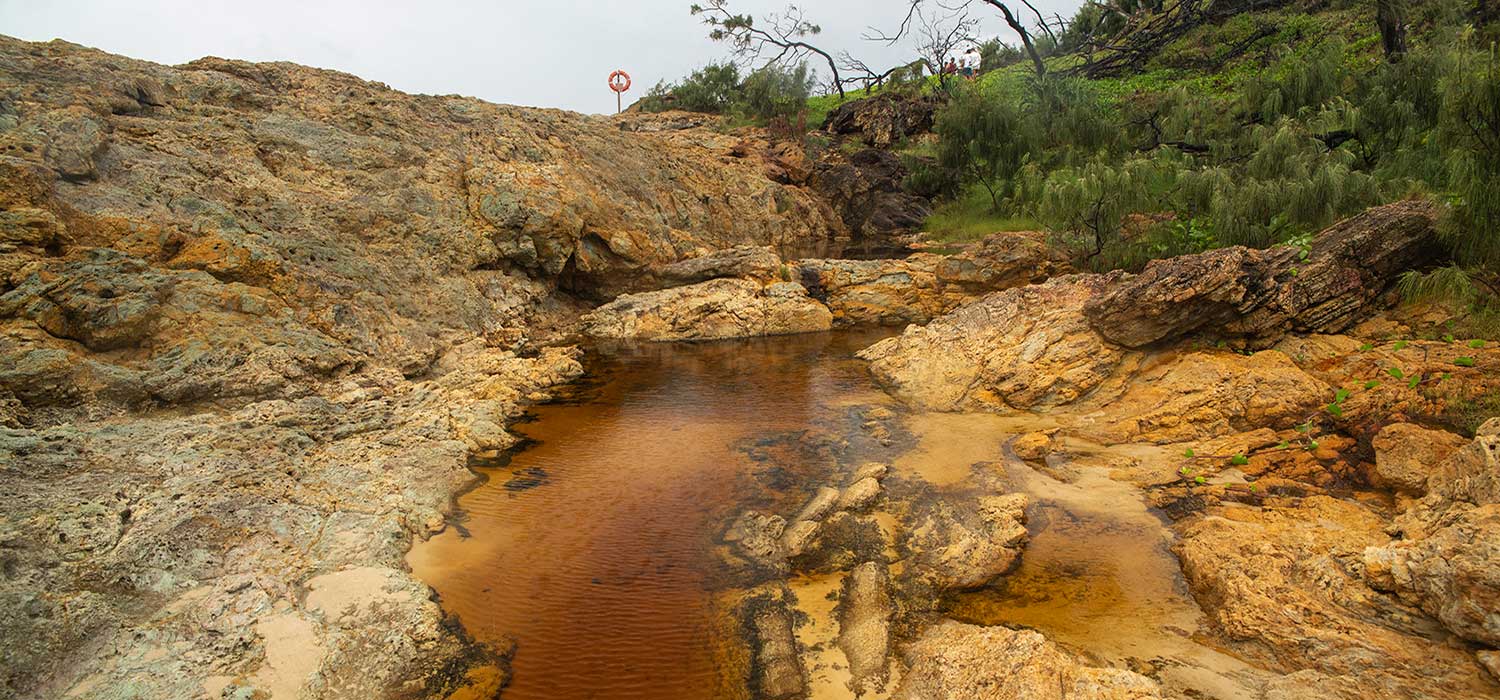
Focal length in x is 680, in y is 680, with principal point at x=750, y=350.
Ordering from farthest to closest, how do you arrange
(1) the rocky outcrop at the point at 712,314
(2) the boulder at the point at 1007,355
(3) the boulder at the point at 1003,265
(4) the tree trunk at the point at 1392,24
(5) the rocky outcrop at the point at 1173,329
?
(4) the tree trunk at the point at 1392,24, (3) the boulder at the point at 1003,265, (1) the rocky outcrop at the point at 712,314, (2) the boulder at the point at 1007,355, (5) the rocky outcrop at the point at 1173,329

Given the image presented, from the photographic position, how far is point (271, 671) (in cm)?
533

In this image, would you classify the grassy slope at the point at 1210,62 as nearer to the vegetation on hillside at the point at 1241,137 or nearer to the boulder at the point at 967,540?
the vegetation on hillside at the point at 1241,137

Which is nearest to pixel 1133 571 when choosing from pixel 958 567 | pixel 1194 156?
pixel 958 567

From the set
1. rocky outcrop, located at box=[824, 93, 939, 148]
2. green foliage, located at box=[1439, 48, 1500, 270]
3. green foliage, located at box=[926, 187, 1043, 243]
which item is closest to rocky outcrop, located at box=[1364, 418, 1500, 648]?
green foliage, located at box=[1439, 48, 1500, 270]

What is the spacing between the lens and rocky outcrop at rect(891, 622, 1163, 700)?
4707mm

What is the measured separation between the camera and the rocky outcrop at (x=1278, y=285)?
373 inches

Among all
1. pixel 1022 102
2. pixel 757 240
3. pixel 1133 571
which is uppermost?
pixel 1022 102

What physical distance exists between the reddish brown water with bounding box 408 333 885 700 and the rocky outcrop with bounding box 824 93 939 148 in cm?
2654

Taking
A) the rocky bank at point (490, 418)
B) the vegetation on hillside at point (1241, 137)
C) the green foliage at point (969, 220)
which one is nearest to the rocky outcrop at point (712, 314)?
the rocky bank at point (490, 418)

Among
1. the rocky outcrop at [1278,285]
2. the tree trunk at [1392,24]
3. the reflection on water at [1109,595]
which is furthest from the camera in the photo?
the tree trunk at [1392,24]

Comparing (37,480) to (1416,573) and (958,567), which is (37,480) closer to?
(958,567)

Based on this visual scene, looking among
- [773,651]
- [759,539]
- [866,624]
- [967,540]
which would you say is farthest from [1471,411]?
[773,651]

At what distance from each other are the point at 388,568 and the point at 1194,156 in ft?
67.8

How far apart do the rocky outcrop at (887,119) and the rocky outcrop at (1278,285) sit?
90.7 ft
